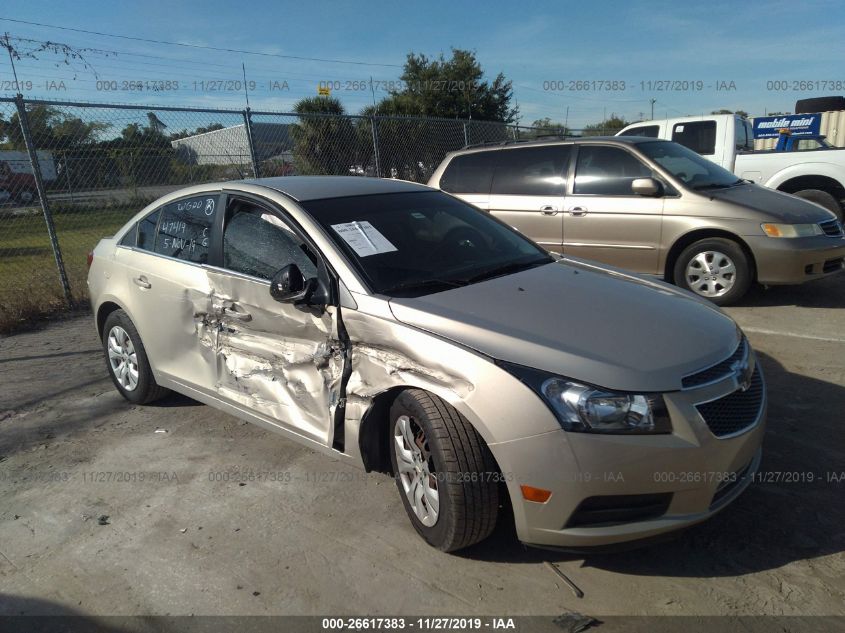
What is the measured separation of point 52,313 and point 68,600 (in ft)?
18.6

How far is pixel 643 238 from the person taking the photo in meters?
6.62

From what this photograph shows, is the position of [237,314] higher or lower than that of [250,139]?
lower

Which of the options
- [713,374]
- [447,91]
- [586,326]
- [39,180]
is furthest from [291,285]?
[447,91]

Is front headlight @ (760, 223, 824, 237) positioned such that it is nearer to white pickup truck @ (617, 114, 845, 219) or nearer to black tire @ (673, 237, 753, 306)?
black tire @ (673, 237, 753, 306)

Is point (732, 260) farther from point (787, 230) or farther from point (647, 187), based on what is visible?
point (647, 187)

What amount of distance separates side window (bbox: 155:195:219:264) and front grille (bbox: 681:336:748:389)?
278 cm

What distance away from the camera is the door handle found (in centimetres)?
348

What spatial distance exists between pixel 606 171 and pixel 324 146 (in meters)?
6.96

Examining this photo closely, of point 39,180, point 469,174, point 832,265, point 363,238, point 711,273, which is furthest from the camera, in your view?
point 469,174

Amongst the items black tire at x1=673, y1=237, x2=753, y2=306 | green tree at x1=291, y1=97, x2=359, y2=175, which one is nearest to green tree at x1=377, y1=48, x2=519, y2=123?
green tree at x1=291, y1=97, x2=359, y2=175

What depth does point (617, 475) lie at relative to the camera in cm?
231

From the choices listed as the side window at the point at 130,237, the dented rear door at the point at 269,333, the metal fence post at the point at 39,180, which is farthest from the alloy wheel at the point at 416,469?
the metal fence post at the point at 39,180

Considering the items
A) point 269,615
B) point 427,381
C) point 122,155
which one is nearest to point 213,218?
point 427,381

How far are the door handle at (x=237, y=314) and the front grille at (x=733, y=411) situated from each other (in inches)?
91.4
